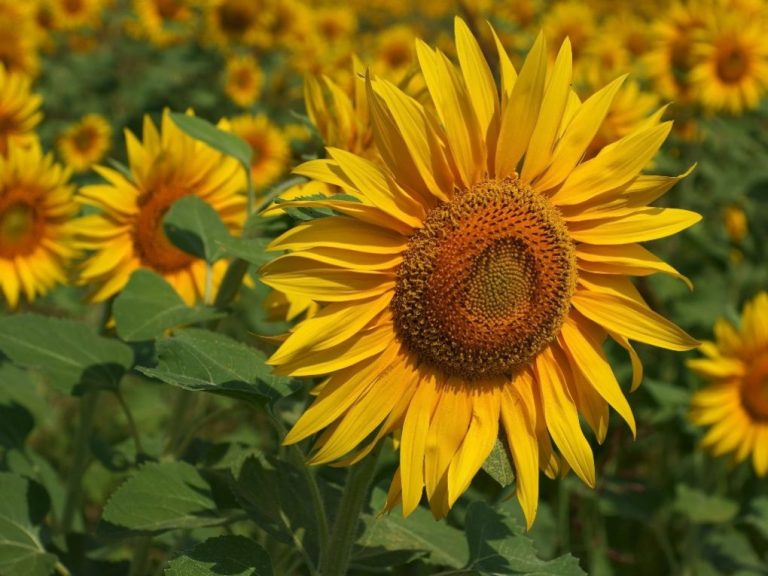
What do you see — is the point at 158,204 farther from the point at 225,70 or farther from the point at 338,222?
the point at 225,70

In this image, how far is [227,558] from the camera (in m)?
1.74

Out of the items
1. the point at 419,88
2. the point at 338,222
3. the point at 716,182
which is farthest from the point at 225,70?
the point at 338,222

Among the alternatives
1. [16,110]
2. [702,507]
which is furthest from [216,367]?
[702,507]

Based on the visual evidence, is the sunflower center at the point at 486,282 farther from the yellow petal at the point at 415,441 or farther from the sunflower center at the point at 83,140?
the sunflower center at the point at 83,140

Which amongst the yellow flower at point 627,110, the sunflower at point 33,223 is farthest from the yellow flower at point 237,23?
the sunflower at point 33,223

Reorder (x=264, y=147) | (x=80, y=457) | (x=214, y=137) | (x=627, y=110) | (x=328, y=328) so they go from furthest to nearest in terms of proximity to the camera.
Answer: (x=264, y=147)
(x=627, y=110)
(x=80, y=457)
(x=214, y=137)
(x=328, y=328)

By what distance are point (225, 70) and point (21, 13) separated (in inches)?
71.3

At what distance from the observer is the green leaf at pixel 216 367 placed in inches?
65.9

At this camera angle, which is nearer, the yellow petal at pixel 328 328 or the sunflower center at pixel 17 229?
the yellow petal at pixel 328 328

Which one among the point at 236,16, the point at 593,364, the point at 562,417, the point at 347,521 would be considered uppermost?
the point at 236,16

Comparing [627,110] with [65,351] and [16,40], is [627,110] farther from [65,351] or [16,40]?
[16,40]

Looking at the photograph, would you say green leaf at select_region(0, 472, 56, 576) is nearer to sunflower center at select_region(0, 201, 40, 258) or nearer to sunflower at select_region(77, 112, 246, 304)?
sunflower at select_region(77, 112, 246, 304)

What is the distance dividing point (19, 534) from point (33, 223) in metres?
1.22

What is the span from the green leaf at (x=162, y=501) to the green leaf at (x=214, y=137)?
75cm
